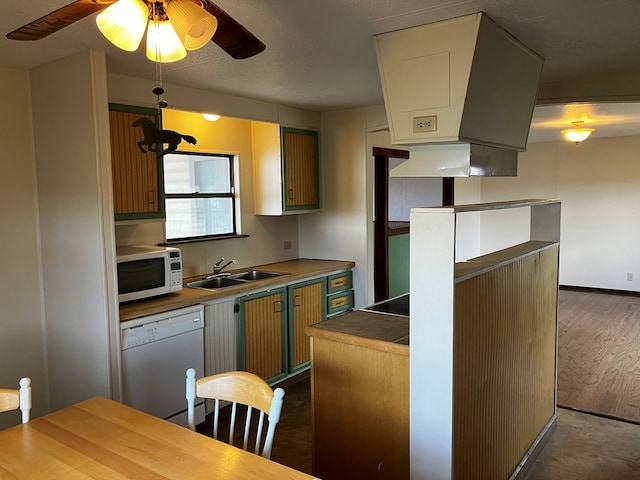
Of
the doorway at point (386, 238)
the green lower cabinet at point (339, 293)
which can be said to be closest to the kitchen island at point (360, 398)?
the green lower cabinet at point (339, 293)

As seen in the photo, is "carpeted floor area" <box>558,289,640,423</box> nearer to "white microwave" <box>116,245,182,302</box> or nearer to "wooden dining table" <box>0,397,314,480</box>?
"white microwave" <box>116,245,182,302</box>

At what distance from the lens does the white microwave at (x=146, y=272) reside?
121 inches

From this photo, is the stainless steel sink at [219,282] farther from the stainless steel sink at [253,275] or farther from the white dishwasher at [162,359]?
the white dishwasher at [162,359]

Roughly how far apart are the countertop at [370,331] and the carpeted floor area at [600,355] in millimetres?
2049

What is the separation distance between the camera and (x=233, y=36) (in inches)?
65.4

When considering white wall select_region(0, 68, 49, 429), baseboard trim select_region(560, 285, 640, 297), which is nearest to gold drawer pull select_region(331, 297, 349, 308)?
white wall select_region(0, 68, 49, 429)

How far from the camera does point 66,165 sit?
290cm

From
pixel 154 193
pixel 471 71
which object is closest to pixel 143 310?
pixel 154 193

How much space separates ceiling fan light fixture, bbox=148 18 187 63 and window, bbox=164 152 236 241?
7.60 ft

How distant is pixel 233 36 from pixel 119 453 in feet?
4.43

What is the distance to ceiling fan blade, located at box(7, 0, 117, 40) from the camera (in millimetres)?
1454

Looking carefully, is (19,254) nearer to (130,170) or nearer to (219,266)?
(130,170)

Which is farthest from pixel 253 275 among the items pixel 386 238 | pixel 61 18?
pixel 61 18

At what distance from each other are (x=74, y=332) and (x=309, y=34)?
7.00 feet
